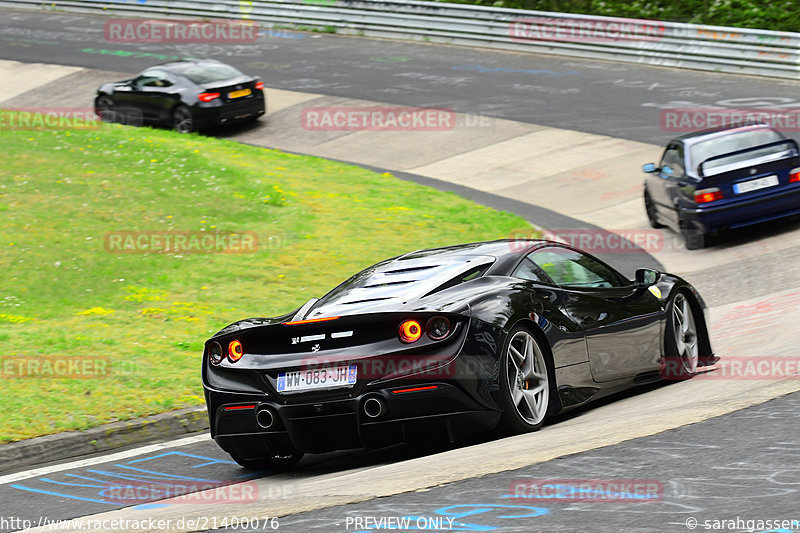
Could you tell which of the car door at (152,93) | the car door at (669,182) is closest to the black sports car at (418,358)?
the car door at (669,182)

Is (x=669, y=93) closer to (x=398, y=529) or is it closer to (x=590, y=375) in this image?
(x=590, y=375)

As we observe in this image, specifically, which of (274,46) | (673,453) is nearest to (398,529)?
(673,453)

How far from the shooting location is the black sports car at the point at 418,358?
6.54 metres

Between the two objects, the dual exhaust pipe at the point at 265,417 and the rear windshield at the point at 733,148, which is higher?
the dual exhaust pipe at the point at 265,417

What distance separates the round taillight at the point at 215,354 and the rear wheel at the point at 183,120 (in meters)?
19.1

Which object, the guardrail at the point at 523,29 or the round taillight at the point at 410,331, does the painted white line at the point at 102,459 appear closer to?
the round taillight at the point at 410,331

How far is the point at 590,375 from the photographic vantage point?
762 cm

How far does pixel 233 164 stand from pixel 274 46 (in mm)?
15536

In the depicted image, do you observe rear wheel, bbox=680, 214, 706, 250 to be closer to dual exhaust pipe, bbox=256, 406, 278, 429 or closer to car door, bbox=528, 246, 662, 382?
car door, bbox=528, 246, 662, 382

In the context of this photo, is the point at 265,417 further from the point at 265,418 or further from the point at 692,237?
the point at 692,237

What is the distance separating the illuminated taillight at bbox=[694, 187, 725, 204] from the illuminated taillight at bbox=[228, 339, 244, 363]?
33.2ft

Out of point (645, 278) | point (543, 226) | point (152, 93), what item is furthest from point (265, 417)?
point (152, 93)

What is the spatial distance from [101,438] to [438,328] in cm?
289

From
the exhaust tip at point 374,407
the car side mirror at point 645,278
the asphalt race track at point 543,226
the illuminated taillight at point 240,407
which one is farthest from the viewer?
the car side mirror at point 645,278
